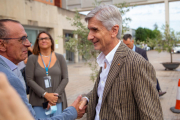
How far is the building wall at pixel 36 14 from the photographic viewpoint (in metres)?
9.62

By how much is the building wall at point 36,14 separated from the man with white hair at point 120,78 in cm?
651

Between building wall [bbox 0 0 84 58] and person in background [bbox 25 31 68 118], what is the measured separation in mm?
4859

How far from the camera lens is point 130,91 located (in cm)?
150

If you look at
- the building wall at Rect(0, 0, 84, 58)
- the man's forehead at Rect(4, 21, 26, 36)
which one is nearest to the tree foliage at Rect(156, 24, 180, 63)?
the building wall at Rect(0, 0, 84, 58)

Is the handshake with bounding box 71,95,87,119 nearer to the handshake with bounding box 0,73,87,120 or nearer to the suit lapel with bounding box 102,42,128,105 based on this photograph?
the suit lapel with bounding box 102,42,128,105

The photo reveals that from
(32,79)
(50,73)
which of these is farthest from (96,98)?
(32,79)

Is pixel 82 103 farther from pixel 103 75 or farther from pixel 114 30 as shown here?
pixel 114 30

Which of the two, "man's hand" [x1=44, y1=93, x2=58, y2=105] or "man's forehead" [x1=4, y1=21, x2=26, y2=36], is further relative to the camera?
"man's hand" [x1=44, y1=93, x2=58, y2=105]

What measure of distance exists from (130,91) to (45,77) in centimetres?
197

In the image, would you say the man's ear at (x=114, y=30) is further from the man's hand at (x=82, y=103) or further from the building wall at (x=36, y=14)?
the building wall at (x=36, y=14)

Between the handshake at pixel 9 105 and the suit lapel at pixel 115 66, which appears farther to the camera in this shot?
the suit lapel at pixel 115 66

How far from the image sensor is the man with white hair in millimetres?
1440

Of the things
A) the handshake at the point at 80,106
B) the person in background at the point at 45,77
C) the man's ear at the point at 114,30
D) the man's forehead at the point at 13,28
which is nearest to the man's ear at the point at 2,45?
the man's forehead at the point at 13,28

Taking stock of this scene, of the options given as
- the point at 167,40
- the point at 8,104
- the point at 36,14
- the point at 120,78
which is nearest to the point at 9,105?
the point at 8,104
